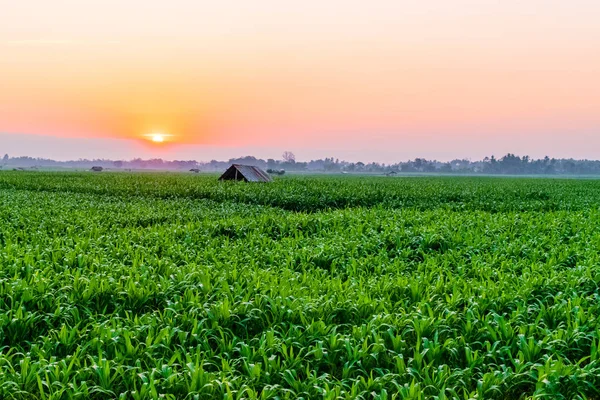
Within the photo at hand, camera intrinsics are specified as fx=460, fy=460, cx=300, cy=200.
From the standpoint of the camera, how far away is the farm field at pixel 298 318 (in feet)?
13.2

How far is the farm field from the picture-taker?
401 cm

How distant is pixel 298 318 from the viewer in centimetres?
547

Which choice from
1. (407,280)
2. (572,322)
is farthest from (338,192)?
(572,322)

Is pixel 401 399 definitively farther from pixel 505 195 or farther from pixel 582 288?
pixel 505 195

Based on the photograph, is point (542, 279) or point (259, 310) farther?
point (542, 279)

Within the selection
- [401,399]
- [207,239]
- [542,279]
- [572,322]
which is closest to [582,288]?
[542,279]

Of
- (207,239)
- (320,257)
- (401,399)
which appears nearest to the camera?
(401,399)

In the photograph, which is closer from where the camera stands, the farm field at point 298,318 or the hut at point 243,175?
the farm field at point 298,318

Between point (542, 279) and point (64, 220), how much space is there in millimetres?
12243

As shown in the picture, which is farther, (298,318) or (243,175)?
(243,175)

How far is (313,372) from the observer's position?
421 cm

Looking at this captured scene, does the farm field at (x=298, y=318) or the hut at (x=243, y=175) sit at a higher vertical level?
the hut at (x=243, y=175)

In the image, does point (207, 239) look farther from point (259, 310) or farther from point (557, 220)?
point (557, 220)

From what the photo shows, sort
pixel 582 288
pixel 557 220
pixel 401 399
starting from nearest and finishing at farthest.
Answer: pixel 401 399
pixel 582 288
pixel 557 220
